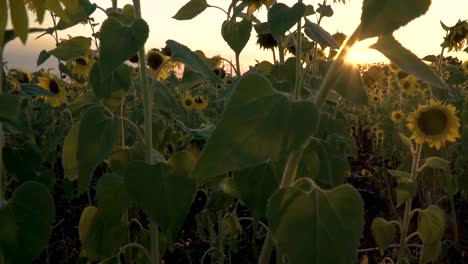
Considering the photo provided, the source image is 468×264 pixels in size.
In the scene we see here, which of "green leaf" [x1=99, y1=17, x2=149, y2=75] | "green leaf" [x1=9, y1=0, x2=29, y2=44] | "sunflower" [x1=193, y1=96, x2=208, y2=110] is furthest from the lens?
"sunflower" [x1=193, y1=96, x2=208, y2=110]

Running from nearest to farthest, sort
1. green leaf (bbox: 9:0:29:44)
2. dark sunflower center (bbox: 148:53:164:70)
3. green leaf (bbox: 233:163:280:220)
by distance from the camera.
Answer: green leaf (bbox: 9:0:29:44) < green leaf (bbox: 233:163:280:220) < dark sunflower center (bbox: 148:53:164:70)

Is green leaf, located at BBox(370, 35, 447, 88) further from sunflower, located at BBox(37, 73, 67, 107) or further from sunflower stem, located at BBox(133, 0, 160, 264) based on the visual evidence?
sunflower, located at BBox(37, 73, 67, 107)

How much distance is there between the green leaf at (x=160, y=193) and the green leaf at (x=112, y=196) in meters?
0.09

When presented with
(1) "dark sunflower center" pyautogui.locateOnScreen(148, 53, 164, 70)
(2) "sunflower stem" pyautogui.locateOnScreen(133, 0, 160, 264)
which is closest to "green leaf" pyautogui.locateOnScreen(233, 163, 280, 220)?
(2) "sunflower stem" pyautogui.locateOnScreen(133, 0, 160, 264)

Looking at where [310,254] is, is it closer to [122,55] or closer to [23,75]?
[122,55]

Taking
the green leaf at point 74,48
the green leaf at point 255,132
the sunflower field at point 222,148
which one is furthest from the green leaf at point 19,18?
the green leaf at point 74,48

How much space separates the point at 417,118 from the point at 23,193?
4.34 feet

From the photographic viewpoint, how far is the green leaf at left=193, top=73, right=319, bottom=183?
589mm

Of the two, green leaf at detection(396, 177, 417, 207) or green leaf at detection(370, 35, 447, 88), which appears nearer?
green leaf at detection(370, 35, 447, 88)

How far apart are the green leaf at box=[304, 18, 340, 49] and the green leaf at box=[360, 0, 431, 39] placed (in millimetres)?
564

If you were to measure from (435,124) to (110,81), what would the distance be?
1233 mm

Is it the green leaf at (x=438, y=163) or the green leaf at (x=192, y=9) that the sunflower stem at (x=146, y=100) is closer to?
the green leaf at (x=192, y=9)

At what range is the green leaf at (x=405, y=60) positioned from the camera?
0.59 m

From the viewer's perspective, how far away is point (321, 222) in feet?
2.13
